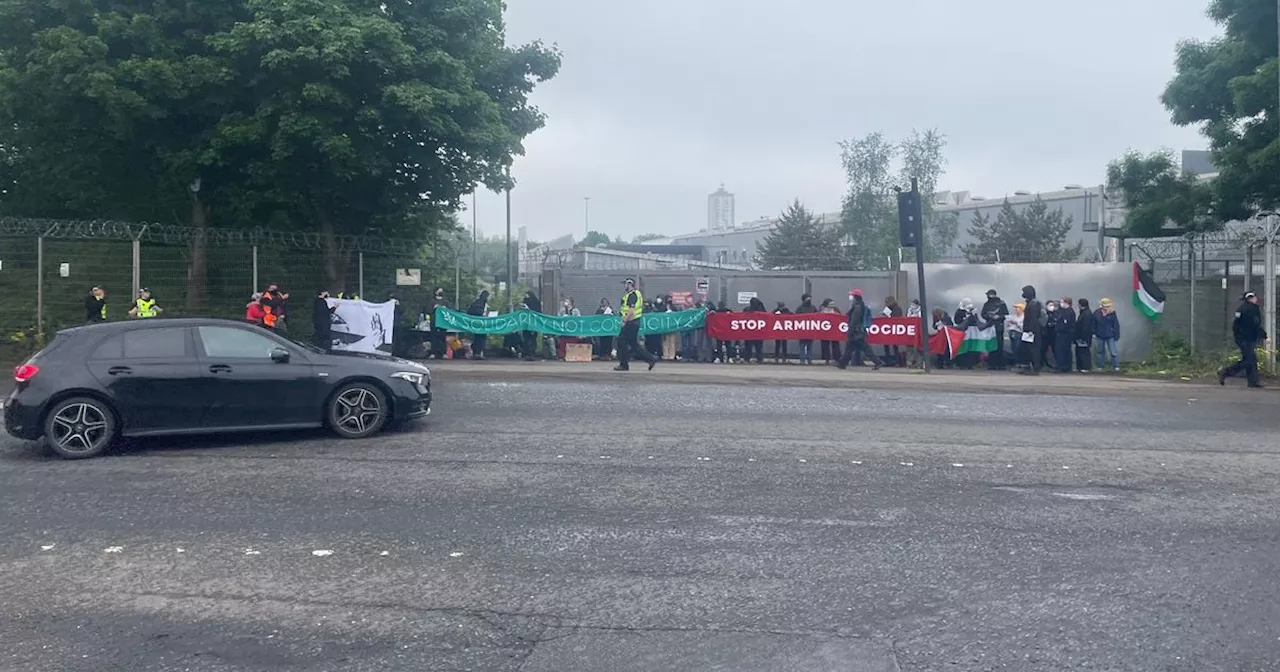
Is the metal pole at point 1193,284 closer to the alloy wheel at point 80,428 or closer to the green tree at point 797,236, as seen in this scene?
the alloy wheel at point 80,428

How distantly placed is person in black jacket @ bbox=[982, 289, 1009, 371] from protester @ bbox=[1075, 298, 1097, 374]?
54.7 inches

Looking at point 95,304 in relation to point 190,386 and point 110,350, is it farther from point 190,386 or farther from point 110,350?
point 190,386

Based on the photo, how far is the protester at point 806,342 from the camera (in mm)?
24688

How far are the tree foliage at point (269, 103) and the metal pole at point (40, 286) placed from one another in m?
3.04

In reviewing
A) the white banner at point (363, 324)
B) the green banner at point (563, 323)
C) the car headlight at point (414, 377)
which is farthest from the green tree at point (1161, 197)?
the car headlight at point (414, 377)

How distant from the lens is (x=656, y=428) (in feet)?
45.2

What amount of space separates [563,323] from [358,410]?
40.3ft

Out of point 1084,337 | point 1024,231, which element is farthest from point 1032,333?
point 1024,231

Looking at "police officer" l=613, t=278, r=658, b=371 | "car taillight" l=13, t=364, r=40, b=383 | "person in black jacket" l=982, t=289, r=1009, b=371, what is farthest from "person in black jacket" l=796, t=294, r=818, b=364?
"car taillight" l=13, t=364, r=40, b=383

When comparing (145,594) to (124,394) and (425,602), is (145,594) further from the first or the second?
(124,394)

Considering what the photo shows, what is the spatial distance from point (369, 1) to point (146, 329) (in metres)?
14.5

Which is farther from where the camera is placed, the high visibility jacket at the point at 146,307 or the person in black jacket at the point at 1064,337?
the person in black jacket at the point at 1064,337

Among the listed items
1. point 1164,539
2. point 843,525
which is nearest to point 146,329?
point 843,525

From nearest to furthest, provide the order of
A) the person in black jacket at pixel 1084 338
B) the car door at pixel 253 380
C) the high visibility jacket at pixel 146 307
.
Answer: the car door at pixel 253 380
the high visibility jacket at pixel 146 307
the person in black jacket at pixel 1084 338
